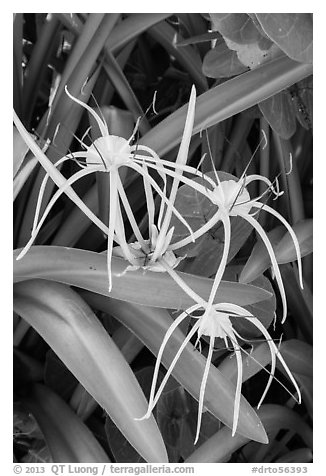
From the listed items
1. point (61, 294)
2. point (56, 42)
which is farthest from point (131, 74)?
point (61, 294)

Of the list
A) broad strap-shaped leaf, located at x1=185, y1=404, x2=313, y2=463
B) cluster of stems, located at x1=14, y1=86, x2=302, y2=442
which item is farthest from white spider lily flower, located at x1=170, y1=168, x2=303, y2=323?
broad strap-shaped leaf, located at x1=185, y1=404, x2=313, y2=463

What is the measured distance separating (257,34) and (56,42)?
0.15 m

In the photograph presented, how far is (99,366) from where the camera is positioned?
344mm

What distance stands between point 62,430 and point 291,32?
0.28m

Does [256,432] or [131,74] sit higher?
[131,74]

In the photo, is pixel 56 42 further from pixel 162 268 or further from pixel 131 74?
pixel 162 268

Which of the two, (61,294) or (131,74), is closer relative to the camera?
(61,294)

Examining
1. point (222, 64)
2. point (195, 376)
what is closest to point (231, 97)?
point (222, 64)

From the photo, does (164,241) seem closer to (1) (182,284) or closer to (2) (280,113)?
(1) (182,284)

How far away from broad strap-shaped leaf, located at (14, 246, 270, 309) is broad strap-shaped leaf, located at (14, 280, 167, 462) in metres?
0.02

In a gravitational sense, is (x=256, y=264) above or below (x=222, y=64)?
below

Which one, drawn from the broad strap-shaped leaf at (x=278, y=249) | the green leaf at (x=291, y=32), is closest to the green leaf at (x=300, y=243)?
the broad strap-shaped leaf at (x=278, y=249)

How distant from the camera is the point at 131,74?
0.46 metres
